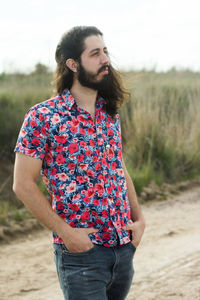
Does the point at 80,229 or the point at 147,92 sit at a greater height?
the point at 80,229

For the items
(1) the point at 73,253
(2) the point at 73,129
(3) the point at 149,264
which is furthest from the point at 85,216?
(3) the point at 149,264

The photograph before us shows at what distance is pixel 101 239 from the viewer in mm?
2168

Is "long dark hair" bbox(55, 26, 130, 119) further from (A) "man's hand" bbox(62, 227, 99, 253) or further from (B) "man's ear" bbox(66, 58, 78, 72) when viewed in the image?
(A) "man's hand" bbox(62, 227, 99, 253)

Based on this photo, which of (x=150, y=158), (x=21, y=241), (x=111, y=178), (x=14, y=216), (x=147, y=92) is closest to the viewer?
(x=111, y=178)

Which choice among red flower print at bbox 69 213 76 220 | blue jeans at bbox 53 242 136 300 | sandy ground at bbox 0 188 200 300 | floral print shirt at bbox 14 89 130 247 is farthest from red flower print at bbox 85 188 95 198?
sandy ground at bbox 0 188 200 300

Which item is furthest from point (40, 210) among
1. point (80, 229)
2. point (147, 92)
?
point (147, 92)

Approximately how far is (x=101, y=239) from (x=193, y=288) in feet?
5.93

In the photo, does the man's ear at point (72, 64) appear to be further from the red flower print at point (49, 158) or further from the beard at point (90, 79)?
the red flower print at point (49, 158)

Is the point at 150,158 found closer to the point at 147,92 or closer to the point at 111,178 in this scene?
the point at 147,92

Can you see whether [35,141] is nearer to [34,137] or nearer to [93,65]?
[34,137]

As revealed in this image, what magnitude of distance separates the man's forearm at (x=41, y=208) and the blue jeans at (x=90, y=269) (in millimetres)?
110

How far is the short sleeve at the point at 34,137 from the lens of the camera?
209cm

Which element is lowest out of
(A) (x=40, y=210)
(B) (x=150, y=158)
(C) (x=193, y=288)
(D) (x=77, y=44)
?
(B) (x=150, y=158)

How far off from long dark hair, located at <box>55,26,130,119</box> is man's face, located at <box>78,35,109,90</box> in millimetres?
30
